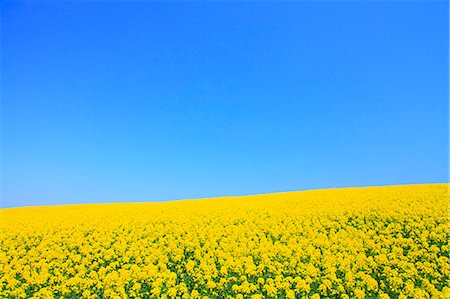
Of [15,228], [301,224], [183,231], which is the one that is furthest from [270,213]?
[15,228]

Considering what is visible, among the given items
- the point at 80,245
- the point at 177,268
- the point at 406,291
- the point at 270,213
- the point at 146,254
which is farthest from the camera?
the point at 270,213

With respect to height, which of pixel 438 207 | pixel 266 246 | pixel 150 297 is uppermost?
pixel 438 207

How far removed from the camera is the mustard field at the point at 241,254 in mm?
11719

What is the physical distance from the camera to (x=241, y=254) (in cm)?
1421

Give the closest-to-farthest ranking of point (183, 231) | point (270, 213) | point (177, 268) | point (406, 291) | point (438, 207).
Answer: point (406, 291)
point (177, 268)
point (183, 231)
point (438, 207)
point (270, 213)

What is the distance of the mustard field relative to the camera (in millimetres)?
11719

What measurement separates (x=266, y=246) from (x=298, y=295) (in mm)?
3766

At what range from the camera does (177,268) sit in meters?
13.8

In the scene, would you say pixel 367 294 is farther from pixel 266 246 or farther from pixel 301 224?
pixel 301 224

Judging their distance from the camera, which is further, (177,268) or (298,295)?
(177,268)

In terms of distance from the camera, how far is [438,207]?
19281 millimetres

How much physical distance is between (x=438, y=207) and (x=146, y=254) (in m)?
15.7

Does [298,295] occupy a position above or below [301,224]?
below

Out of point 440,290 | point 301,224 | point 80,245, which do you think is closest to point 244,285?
point 440,290
